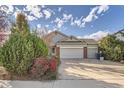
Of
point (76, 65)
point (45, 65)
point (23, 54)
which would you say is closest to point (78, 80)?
point (45, 65)

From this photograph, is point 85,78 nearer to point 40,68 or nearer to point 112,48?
point 40,68

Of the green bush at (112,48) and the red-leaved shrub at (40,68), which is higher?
the green bush at (112,48)

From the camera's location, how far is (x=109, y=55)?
17891mm

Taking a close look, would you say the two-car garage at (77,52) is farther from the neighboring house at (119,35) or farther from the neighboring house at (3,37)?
the neighboring house at (3,37)

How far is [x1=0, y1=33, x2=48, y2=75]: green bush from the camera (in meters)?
12.1

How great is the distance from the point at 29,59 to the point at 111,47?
6.91 m

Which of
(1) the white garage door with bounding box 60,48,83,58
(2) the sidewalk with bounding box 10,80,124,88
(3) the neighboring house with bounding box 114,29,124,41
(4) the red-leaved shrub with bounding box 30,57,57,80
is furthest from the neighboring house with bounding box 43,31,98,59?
(2) the sidewalk with bounding box 10,80,124,88

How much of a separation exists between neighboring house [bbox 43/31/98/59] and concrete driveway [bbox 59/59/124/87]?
0.39m

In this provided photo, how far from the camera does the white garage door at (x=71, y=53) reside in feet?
53.9

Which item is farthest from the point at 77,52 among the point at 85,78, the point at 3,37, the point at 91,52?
the point at 3,37

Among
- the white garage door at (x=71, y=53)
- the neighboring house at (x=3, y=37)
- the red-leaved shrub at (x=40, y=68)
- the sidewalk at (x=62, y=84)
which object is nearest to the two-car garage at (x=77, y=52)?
the white garage door at (x=71, y=53)

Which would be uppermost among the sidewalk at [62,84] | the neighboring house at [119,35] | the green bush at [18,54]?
the neighboring house at [119,35]

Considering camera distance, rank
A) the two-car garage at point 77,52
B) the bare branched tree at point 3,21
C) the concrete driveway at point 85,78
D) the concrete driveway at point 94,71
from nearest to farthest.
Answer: the concrete driveway at point 85,78
the concrete driveway at point 94,71
the bare branched tree at point 3,21
the two-car garage at point 77,52
